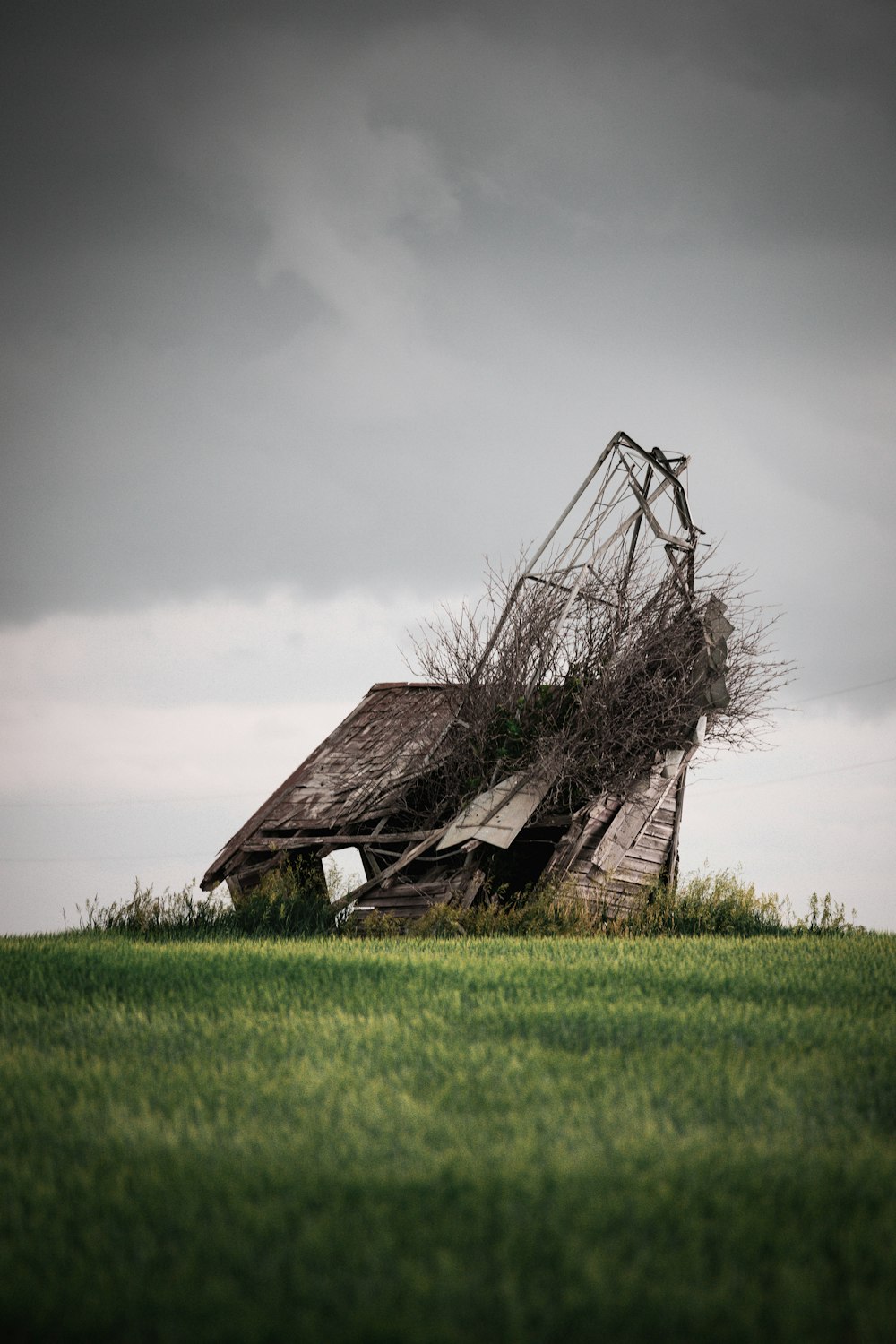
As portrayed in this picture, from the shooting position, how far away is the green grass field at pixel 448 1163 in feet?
13.6

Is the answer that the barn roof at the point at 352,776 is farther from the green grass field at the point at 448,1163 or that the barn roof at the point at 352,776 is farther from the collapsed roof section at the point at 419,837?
the green grass field at the point at 448,1163

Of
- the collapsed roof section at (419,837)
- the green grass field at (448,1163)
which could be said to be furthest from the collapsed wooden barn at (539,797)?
the green grass field at (448,1163)

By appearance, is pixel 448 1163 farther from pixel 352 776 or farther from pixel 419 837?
pixel 352 776

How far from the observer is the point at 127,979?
10891 millimetres

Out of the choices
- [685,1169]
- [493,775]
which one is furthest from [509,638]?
[685,1169]

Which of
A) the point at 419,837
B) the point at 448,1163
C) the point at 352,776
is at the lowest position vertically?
the point at 448,1163

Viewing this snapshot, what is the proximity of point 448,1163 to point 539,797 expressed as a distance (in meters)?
10.9

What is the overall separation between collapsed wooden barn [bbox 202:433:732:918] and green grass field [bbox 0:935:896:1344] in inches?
240

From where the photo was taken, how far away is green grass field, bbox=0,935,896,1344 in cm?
413

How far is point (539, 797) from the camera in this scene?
638 inches

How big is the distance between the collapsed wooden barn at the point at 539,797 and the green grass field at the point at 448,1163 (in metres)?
6.09

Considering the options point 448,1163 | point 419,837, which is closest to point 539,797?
point 419,837

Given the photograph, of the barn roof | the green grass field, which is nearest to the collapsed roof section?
the barn roof

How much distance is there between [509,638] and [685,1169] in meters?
12.3
